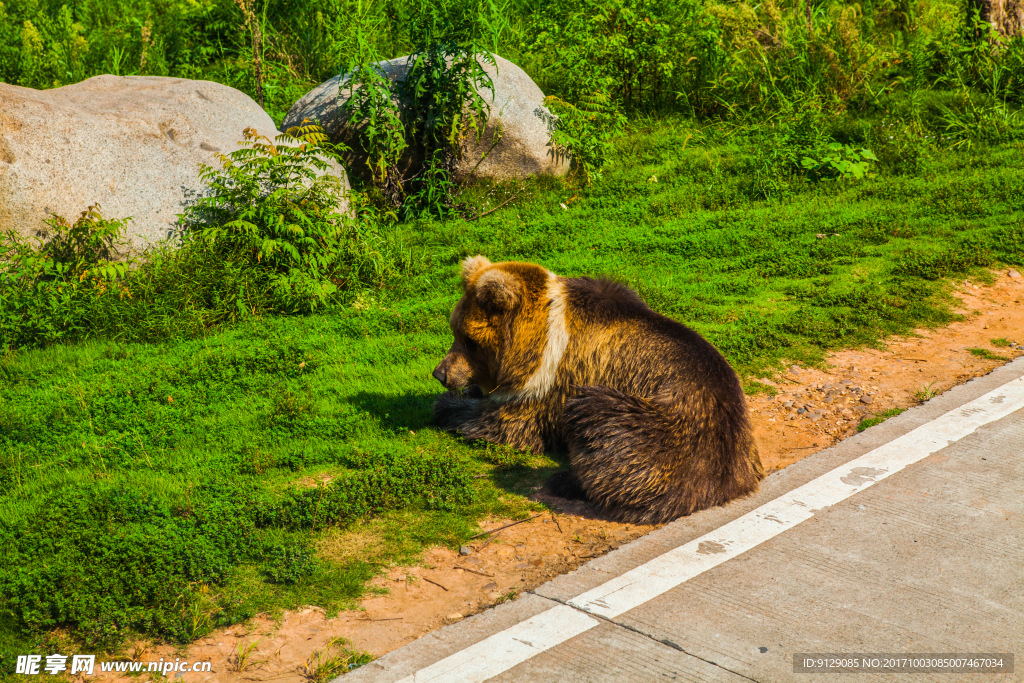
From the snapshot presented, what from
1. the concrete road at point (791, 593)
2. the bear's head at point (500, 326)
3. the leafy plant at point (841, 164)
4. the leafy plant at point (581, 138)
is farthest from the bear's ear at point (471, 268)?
the leafy plant at point (841, 164)

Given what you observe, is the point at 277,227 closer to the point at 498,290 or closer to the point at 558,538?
the point at 498,290

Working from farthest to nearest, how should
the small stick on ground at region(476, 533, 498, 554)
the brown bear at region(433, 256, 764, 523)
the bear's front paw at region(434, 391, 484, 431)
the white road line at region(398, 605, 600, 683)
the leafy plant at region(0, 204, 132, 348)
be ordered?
the leafy plant at region(0, 204, 132, 348), the bear's front paw at region(434, 391, 484, 431), the brown bear at region(433, 256, 764, 523), the small stick on ground at region(476, 533, 498, 554), the white road line at region(398, 605, 600, 683)

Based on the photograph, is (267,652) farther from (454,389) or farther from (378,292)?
(378,292)

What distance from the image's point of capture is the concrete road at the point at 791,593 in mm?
2904

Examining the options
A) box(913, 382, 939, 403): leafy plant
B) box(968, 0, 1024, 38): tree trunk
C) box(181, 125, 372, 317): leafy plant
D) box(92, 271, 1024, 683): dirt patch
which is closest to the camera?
box(92, 271, 1024, 683): dirt patch

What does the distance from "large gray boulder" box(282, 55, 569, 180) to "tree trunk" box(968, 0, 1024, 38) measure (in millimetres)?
6495

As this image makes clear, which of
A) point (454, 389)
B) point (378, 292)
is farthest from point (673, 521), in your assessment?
point (378, 292)

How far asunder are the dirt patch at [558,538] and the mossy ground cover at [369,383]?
0.12 m

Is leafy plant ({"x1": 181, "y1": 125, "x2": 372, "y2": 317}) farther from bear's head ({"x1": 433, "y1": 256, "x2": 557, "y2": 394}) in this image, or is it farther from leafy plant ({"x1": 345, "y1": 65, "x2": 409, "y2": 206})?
bear's head ({"x1": 433, "y1": 256, "x2": 557, "y2": 394})

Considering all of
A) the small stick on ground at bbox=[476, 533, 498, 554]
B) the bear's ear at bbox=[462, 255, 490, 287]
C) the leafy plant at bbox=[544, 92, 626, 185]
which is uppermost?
the leafy plant at bbox=[544, 92, 626, 185]

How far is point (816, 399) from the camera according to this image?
521 cm

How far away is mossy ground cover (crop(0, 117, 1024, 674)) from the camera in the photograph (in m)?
3.40

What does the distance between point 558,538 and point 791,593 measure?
1042mm

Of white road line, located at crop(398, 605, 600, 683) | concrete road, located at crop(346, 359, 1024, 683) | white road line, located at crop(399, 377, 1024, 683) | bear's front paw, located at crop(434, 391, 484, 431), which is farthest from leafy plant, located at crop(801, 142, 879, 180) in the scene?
white road line, located at crop(398, 605, 600, 683)
